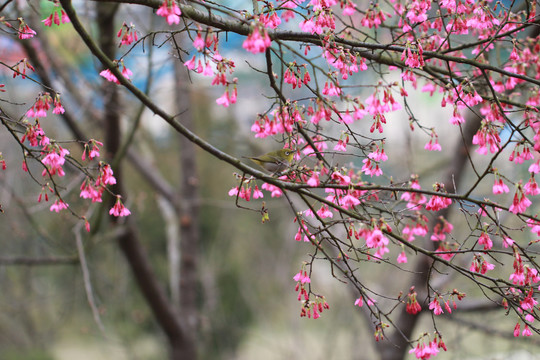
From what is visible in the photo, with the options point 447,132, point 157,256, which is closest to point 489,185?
point 447,132

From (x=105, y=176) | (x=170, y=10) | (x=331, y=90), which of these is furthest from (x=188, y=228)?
(x=170, y=10)

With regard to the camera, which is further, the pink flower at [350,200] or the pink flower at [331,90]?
the pink flower at [331,90]

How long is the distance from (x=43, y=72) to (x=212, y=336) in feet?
23.6

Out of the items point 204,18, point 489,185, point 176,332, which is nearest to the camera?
point 204,18

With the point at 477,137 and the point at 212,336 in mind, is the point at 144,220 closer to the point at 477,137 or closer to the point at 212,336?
the point at 212,336

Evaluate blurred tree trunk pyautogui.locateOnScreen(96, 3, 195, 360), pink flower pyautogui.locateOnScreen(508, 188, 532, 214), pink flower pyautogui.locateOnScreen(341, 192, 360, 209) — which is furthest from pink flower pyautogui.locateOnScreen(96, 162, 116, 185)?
blurred tree trunk pyautogui.locateOnScreen(96, 3, 195, 360)

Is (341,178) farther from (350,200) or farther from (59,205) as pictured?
(59,205)

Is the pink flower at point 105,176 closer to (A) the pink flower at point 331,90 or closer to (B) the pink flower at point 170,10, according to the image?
(B) the pink flower at point 170,10

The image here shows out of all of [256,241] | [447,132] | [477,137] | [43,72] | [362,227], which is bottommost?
[362,227]

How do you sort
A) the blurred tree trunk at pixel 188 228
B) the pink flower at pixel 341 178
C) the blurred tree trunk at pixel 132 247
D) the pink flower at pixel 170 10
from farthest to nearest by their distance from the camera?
the blurred tree trunk at pixel 188 228
the blurred tree trunk at pixel 132 247
the pink flower at pixel 341 178
the pink flower at pixel 170 10

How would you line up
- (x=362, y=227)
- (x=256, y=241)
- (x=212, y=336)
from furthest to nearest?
(x=256, y=241) → (x=212, y=336) → (x=362, y=227)

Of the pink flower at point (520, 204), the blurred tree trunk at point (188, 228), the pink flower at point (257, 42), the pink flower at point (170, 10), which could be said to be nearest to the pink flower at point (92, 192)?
the pink flower at point (170, 10)

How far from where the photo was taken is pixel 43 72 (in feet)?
16.3

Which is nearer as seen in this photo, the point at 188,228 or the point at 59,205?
the point at 59,205
